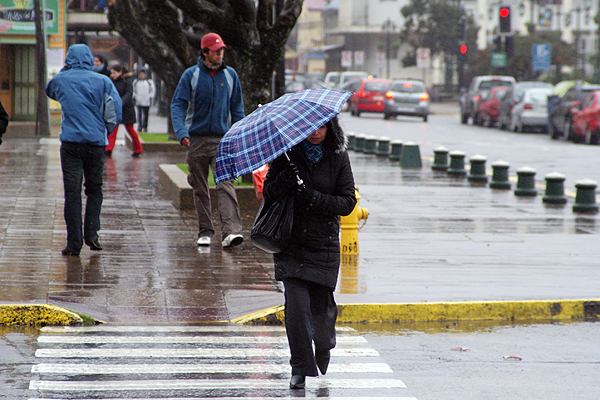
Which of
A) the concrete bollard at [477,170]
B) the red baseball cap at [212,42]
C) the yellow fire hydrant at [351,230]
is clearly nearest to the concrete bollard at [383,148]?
the concrete bollard at [477,170]

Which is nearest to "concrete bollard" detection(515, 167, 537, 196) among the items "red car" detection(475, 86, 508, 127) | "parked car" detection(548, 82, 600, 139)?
"parked car" detection(548, 82, 600, 139)

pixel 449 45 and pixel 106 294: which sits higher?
pixel 449 45

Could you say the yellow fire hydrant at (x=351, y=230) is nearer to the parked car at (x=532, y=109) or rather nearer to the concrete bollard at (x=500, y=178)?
the concrete bollard at (x=500, y=178)

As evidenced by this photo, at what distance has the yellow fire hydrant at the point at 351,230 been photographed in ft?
28.0

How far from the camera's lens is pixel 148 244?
913cm

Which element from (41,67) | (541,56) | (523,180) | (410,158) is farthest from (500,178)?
(541,56)

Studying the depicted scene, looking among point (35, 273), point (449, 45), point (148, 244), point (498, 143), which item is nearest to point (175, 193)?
point (148, 244)

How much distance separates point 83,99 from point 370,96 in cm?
3235

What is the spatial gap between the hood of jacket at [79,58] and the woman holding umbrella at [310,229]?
4.04 metres

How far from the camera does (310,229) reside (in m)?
4.96

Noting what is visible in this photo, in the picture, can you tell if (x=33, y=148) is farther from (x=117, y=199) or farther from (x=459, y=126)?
(x=459, y=126)

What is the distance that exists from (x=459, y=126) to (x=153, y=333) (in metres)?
31.1

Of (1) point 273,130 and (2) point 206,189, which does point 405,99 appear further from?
(1) point 273,130

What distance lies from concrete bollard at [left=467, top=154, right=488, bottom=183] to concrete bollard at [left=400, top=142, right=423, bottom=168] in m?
2.49
